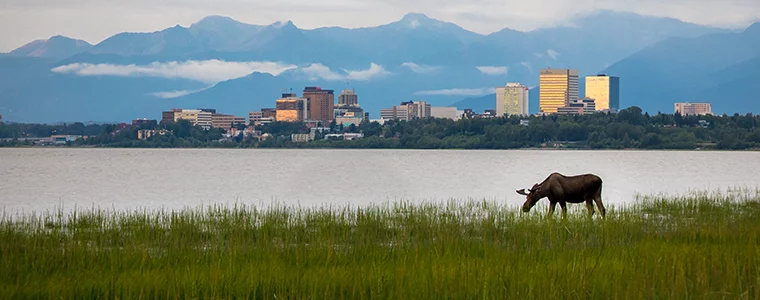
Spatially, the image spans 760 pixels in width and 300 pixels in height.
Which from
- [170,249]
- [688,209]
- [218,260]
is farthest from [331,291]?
[688,209]

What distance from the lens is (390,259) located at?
15.4 metres

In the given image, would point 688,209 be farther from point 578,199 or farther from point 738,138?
point 738,138

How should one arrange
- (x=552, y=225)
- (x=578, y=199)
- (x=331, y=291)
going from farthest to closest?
A: 1. (x=578, y=199)
2. (x=552, y=225)
3. (x=331, y=291)

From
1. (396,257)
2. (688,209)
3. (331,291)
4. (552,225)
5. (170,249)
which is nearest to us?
(331,291)

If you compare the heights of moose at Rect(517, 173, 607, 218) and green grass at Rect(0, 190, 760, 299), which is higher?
moose at Rect(517, 173, 607, 218)

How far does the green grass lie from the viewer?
12.0 m

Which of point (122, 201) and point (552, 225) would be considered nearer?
point (552, 225)

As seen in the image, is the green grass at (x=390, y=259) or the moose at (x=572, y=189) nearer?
the green grass at (x=390, y=259)

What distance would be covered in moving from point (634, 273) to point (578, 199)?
9.57 m

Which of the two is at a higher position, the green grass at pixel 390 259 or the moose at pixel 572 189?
the moose at pixel 572 189

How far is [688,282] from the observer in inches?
486

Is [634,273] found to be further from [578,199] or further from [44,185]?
[44,185]

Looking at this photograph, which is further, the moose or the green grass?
the moose

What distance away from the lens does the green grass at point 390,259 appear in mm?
12000
